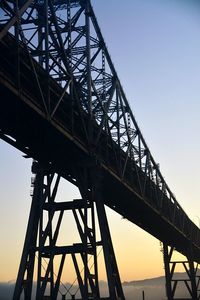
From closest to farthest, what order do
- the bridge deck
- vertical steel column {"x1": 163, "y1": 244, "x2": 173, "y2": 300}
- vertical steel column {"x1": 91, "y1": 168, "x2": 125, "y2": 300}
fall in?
the bridge deck, vertical steel column {"x1": 91, "y1": 168, "x2": 125, "y2": 300}, vertical steel column {"x1": 163, "y1": 244, "x2": 173, "y2": 300}

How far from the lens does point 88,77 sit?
98.4 feet

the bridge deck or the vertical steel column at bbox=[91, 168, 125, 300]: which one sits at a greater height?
the bridge deck

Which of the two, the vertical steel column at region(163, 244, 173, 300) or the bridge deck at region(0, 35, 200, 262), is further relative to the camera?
the vertical steel column at region(163, 244, 173, 300)

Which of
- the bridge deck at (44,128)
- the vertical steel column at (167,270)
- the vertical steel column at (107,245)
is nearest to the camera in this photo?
the bridge deck at (44,128)

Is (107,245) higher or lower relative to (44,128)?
lower

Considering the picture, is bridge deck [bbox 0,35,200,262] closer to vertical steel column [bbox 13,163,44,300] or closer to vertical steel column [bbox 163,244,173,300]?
vertical steel column [bbox 13,163,44,300]

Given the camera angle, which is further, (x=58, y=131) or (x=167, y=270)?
(x=167, y=270)

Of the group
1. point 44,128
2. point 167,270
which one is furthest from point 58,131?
point 167,270

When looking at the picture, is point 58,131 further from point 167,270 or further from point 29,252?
point 167,270

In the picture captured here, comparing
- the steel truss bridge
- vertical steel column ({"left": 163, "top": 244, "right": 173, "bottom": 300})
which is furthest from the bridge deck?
vertical steel column ({"left": 163, "top": 244, "right": 173, "bottom": 300})

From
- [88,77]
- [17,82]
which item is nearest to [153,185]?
[88,77]

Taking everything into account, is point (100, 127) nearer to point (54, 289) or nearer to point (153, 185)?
point (54, 289)

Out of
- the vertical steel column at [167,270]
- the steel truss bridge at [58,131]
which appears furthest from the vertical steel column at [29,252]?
the vertical steel column at [167,270]

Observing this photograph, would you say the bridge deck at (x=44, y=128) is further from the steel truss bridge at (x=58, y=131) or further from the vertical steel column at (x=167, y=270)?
the vertical steel column at (x=167, y=270)
